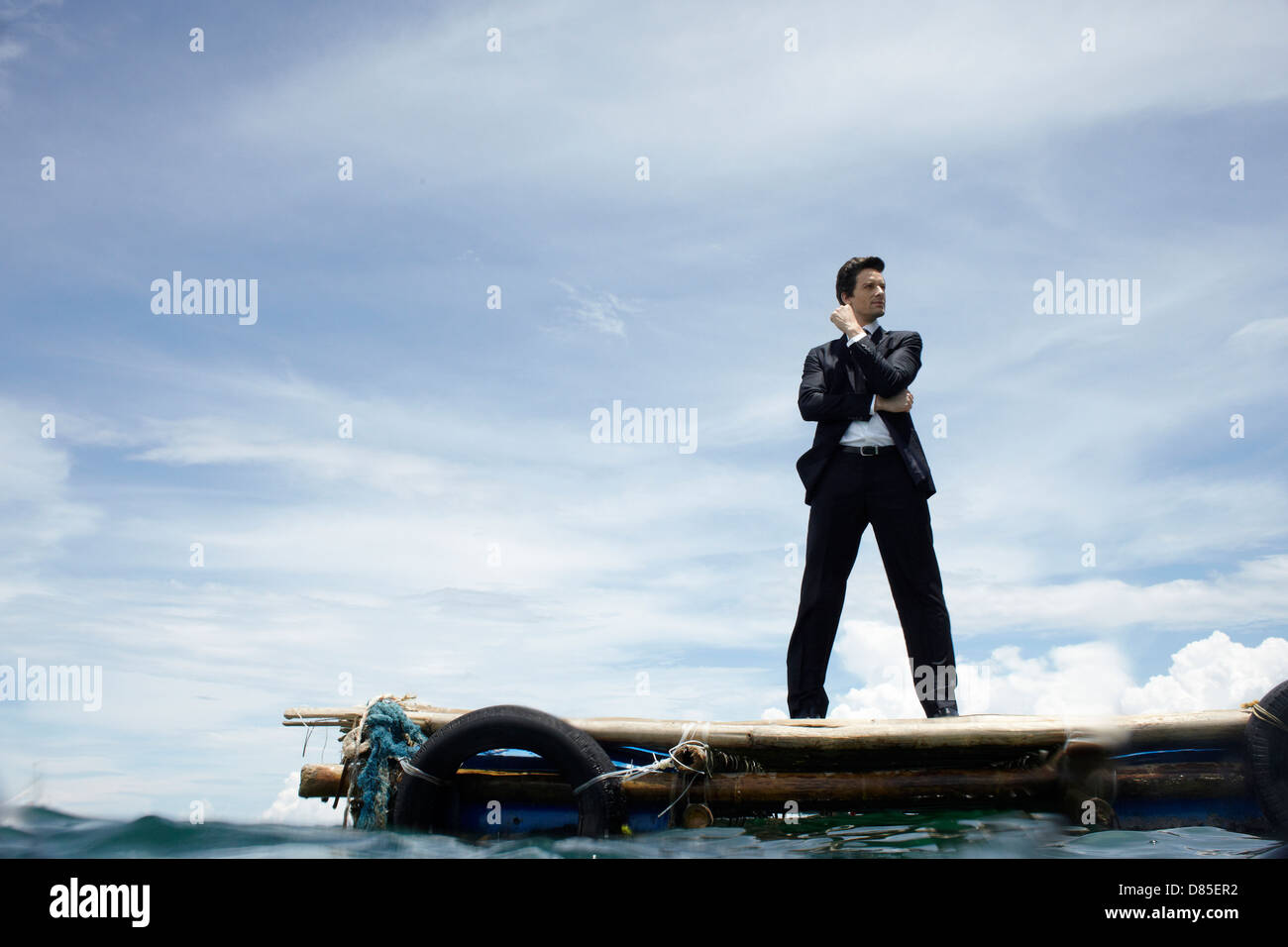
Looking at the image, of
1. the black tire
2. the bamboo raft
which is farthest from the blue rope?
the black tire

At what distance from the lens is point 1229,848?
5.35m

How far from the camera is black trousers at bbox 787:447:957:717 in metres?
7.00

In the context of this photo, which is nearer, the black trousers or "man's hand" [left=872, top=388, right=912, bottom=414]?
the black trousers

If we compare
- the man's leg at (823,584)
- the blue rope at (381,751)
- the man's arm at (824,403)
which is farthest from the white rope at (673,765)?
the man's arm at (824,403)

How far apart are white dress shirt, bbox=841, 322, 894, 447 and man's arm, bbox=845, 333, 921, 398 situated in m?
0.10

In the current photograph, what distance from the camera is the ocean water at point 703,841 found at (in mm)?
5344

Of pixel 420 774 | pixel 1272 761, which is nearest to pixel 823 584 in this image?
pixel 1272 761

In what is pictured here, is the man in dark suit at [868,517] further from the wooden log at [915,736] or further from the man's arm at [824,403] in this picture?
the wooden log at [915,736]

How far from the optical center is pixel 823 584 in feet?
23.3

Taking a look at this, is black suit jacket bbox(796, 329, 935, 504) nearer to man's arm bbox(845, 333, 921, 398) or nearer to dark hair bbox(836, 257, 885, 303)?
man's arm bbox(845, 333, 921, 398)

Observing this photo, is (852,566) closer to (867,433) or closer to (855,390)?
(867,433)
